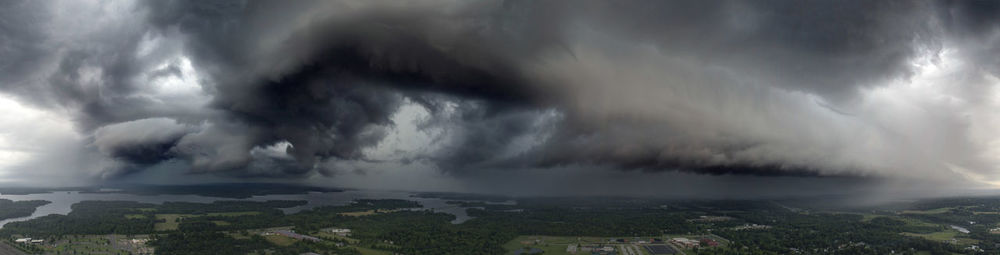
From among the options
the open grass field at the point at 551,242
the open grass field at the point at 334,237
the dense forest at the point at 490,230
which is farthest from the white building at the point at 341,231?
the open grass field at the point at 551,242

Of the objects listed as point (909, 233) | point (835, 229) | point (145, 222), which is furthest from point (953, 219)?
point (145, 222)

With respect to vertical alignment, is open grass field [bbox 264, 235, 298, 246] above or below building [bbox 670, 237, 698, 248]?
above

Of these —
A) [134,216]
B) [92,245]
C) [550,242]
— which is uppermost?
[134,216]

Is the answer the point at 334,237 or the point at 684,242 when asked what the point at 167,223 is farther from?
the point at 684,242

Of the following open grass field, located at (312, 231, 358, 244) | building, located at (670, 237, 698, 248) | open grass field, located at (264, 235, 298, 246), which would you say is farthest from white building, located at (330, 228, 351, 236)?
building, located at (670, 237, 698, 248)

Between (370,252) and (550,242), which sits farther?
(550,242)

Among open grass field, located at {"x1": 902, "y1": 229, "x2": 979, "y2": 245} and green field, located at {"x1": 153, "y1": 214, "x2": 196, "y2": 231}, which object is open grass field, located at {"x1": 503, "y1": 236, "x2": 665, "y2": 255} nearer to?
open grass field, located at {"x1": 902, "y1": 229, "x2": 979, "y2": 245}

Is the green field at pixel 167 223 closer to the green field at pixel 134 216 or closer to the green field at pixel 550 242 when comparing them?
the green field at pixel 134 216

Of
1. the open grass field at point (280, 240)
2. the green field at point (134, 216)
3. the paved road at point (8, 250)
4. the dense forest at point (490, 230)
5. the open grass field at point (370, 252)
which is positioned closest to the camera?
the paved road at point (8, 250)

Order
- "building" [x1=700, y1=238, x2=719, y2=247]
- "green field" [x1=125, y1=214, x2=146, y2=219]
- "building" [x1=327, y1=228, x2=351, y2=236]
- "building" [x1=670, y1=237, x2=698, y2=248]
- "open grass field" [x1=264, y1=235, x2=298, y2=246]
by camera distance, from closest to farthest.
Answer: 1. "open grass field" [x1=264, y1=235, x2=298, y2=246]
2. "building" [x1=700, y1=238, x2=719, y2=247]
3. "building" [x1=670, y1=237, x2=698, y2=248]
4. "building" [x1=327, y1=228, x2=351, y2=236]
5. "green field" [x1=125, y1=214, x2=146, y2=219]

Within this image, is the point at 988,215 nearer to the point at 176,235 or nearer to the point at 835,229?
the point at 835,229

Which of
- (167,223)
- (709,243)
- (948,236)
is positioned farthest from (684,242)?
(167,223)
